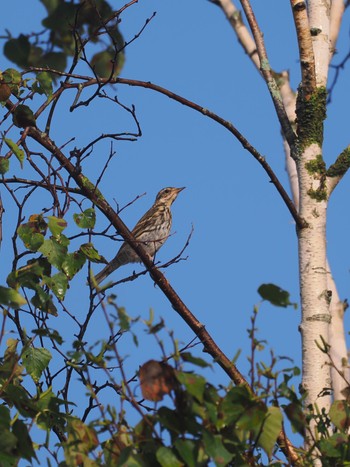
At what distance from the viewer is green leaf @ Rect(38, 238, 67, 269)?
4.73 meters

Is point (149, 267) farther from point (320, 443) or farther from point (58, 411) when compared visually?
point (320, 443)

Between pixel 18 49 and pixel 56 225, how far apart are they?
4.77 ft

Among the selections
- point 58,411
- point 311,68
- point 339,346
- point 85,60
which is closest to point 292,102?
point 339,346

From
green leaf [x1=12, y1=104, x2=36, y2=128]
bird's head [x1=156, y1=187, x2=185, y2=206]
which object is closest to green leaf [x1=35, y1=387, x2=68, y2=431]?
green leaf [x1=12, y1=104, x2=36, y2=128]

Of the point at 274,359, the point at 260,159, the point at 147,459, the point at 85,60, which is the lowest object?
the point at 147,459

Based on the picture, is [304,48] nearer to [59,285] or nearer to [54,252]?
[54,252]

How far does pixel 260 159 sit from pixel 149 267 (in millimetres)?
951

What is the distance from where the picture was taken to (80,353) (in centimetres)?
329

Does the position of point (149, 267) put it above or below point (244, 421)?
above

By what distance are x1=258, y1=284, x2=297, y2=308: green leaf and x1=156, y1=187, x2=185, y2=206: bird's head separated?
10051 millimetres

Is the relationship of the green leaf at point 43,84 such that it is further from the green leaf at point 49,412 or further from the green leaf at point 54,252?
the green leaf at point 49,412

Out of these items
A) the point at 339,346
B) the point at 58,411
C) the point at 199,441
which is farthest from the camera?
the point at 339,346

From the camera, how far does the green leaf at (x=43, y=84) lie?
545 cm

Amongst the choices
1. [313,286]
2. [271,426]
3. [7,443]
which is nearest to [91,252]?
[313,286]
